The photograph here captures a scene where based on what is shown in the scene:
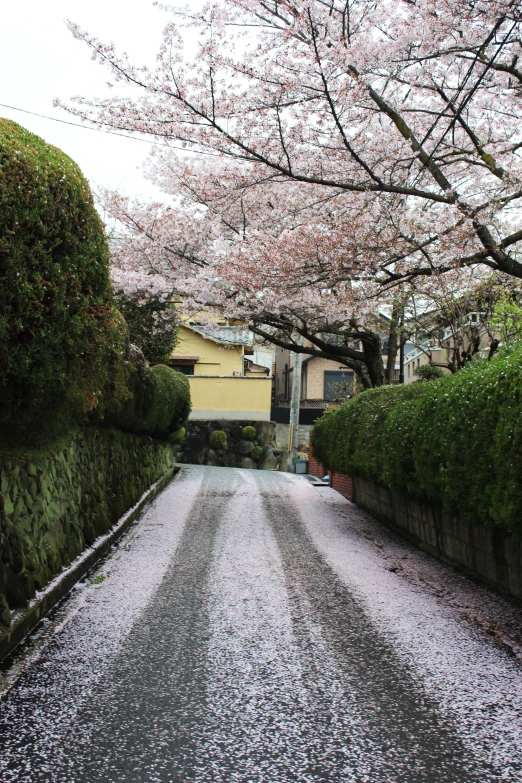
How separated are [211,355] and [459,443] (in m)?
22.0

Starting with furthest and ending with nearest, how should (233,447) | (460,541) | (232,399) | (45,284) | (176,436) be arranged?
(232,399) < (233,447) < (176,436) < (460,541) < (45,284)

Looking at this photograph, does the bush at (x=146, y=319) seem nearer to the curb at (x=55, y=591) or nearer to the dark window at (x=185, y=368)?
the curb at (x=55, y=591)

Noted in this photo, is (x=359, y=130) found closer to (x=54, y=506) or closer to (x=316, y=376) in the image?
(x=54, y=506)

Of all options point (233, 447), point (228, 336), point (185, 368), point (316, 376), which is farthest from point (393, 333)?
point (316, 376)

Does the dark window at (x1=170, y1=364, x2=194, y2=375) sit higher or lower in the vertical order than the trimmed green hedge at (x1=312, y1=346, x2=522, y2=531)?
higher

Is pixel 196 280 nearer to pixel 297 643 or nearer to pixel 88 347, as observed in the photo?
pixel 88 347

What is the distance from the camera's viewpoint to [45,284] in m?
3.66

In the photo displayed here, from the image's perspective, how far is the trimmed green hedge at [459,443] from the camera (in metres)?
3.98

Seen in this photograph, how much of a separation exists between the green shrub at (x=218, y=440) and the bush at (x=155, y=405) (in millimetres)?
7514

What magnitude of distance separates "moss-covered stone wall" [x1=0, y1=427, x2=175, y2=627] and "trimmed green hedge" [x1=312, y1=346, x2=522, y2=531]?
3.07 m

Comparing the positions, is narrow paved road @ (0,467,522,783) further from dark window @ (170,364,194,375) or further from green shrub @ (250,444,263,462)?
dark window @ (170,364,194,375)

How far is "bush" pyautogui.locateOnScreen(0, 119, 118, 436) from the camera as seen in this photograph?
340cm

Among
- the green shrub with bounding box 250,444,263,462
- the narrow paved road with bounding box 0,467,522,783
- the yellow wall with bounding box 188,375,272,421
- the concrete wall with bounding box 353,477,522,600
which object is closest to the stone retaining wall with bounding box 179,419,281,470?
the green shrub with bounding box 250,444,263,462

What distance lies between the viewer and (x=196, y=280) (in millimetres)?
12531
